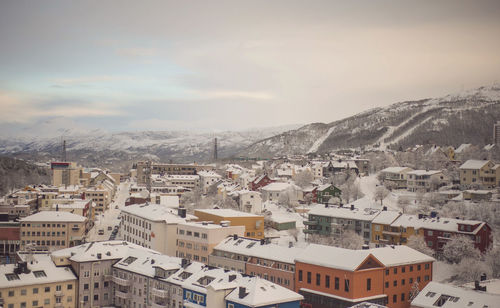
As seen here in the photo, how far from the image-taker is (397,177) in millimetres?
63812

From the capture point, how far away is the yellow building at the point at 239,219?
43.7 metres

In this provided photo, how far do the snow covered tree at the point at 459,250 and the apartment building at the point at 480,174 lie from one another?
874 inches

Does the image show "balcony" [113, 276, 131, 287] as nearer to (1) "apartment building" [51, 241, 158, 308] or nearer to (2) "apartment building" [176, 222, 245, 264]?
(1) "apartment building" [51, 241, 158, 308]

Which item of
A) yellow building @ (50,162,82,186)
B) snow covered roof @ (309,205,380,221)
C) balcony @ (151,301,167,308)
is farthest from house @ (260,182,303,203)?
yellow building @ (50,162,82,186)

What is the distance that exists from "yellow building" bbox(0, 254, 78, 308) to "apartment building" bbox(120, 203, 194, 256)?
31.4ft

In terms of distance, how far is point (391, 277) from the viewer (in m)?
31.3

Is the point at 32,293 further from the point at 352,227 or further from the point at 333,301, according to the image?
the point at 352,227

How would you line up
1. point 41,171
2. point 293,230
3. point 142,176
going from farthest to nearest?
point 41,171 → point 142,176 → point 293,230

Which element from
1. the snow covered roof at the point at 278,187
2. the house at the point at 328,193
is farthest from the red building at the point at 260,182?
the house at the point at 328,193

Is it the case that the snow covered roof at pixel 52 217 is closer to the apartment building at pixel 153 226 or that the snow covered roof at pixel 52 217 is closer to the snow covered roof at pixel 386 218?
the apartment building at pixel 153 226

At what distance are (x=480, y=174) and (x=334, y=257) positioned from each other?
34342mm

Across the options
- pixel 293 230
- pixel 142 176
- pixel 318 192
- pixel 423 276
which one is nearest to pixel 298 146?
pixel 142 176

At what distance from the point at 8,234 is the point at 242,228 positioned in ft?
79.5

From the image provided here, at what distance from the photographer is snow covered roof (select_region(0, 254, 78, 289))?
2962 cm
